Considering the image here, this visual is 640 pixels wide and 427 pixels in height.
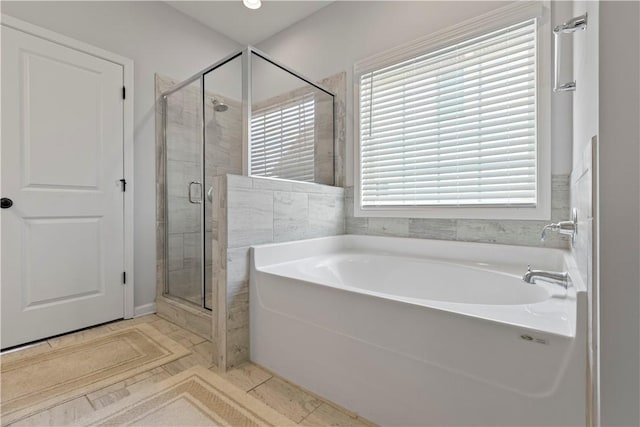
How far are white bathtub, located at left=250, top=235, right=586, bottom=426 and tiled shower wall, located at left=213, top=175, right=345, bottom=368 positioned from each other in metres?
0.07

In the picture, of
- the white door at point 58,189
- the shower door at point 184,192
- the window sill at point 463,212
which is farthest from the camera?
the shower door at point 184,192

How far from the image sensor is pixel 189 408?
1285mm

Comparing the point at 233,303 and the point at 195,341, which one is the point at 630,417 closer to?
the point at 233,303

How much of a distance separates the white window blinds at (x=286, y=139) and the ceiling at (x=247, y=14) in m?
0.90

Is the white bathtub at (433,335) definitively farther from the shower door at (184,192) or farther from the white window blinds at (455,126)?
the shower door at (184,192)

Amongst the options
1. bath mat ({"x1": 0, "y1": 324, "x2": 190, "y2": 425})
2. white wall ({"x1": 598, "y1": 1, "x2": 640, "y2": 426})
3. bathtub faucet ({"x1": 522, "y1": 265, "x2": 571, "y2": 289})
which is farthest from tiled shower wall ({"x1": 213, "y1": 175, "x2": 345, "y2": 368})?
white wall ({"x1": 598, "y1": 1, "x2": 640, "y2": 426})

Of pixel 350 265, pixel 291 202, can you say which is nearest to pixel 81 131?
pixel 291 202

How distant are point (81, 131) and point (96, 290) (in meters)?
1.16

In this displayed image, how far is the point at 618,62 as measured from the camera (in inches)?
23.1

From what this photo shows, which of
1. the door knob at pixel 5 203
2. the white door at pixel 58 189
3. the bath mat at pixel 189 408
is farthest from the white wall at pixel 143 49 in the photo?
the bath mat at pixel 189 408

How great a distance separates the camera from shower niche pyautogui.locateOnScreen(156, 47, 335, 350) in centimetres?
194

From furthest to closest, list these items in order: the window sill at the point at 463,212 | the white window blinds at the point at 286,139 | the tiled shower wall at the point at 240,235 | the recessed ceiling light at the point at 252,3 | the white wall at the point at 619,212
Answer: the recessed ceiling light at the point at 252,3 < the white window blinds at the point at 286,139 < the window sill at the point at 463,212 < the tiled shower wall at the point at 240,235 < the white wall at the point at 619,212

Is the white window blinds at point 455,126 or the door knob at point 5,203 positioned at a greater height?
the white window blinds at point 455,126

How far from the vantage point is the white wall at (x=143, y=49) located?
218 cm
